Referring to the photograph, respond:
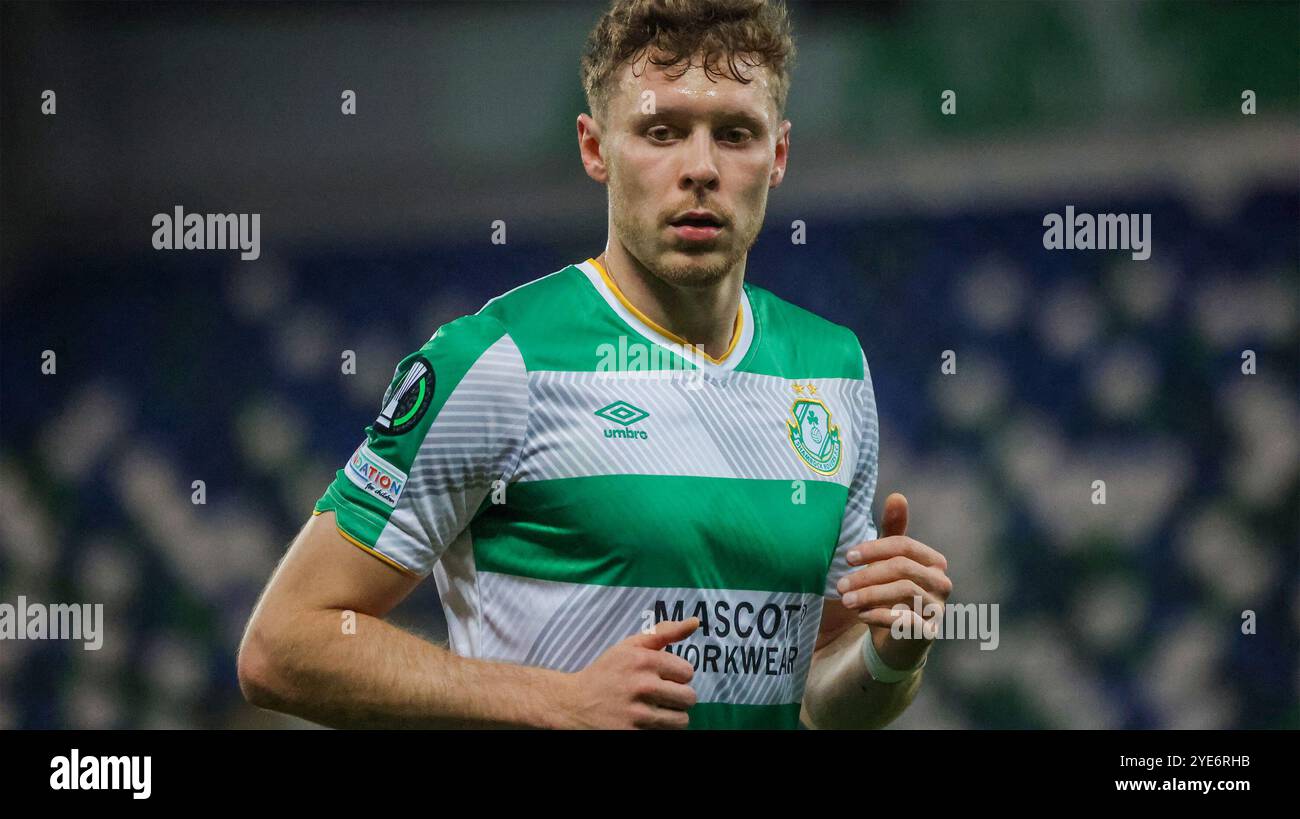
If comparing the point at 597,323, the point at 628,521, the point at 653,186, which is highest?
the point at 653,186

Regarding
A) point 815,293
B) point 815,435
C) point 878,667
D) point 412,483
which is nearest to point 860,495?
point 815,435

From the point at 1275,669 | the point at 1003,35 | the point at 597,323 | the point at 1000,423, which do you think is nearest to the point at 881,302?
the point at 1000,423

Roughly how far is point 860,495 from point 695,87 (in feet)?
2.98

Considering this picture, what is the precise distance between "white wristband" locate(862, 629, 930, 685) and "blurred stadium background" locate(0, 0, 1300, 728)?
266cm

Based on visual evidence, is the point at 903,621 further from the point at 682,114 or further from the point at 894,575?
the point at 682,114

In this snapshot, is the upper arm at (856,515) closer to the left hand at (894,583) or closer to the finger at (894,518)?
the finger at (894,518)

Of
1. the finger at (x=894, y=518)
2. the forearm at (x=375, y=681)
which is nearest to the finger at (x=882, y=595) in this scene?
the finger at (x=894, y=518)

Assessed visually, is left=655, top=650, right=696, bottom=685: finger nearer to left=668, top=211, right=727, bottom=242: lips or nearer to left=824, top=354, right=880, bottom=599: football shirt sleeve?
left=824, top=354, right=880, bottom=599: football shirt sleeve

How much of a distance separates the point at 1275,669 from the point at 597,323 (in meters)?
3.77

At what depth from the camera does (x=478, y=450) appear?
242 centimetres

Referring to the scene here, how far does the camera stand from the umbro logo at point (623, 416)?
253cm

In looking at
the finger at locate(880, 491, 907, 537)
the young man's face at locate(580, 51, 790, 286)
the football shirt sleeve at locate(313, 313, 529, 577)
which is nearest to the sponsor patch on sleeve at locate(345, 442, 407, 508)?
the football shirt sleeve at locate(313, 313, 529, 577)

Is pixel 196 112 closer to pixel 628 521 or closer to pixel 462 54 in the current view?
pixel 462 54

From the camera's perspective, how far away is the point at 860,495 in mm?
2881
